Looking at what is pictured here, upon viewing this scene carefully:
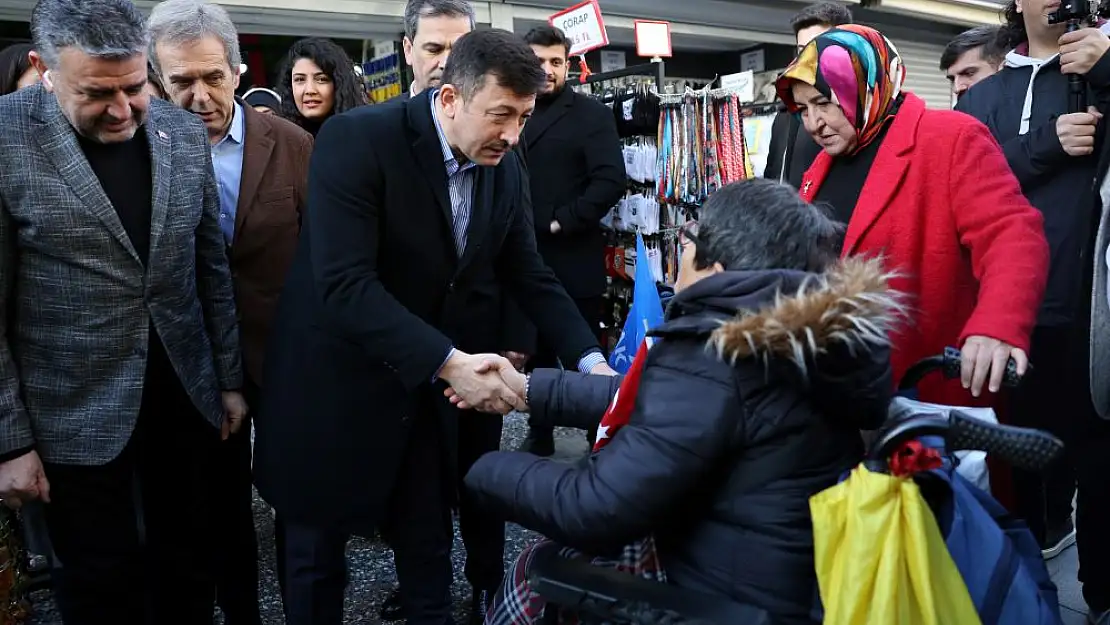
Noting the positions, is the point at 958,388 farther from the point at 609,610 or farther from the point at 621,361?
the point at 609,610

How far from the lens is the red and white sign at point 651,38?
5898 millimetres

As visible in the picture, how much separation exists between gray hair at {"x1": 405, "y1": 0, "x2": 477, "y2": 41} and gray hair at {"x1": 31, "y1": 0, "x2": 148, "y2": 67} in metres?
1.51

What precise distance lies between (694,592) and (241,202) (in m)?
1.85

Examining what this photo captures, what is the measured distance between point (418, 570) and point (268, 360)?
73cm

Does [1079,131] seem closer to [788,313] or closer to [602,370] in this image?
[602,370]

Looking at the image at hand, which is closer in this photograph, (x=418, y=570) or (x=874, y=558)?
(x=874, y=558)

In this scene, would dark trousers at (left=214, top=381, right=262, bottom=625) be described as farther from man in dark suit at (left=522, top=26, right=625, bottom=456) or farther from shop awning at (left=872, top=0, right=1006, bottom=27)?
shop awning at (left=872, top=0, right=1006, bottom=27)

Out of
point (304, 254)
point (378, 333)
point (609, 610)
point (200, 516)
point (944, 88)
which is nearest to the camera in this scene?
point (609, 610)

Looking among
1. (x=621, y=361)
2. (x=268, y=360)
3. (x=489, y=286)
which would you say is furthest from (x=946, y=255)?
(x=268, y=360)

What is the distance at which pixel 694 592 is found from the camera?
5.03 ft

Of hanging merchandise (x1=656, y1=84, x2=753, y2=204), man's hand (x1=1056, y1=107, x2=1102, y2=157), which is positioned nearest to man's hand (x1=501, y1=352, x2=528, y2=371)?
man's hand (x1=1056, y1=107, x2=1102, y2=157)

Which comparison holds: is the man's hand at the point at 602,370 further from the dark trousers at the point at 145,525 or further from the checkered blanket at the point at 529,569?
the dark trousers at the point at 145,525

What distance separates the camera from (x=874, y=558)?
136 centimetres

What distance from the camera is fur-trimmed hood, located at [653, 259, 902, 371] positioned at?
1423mm
